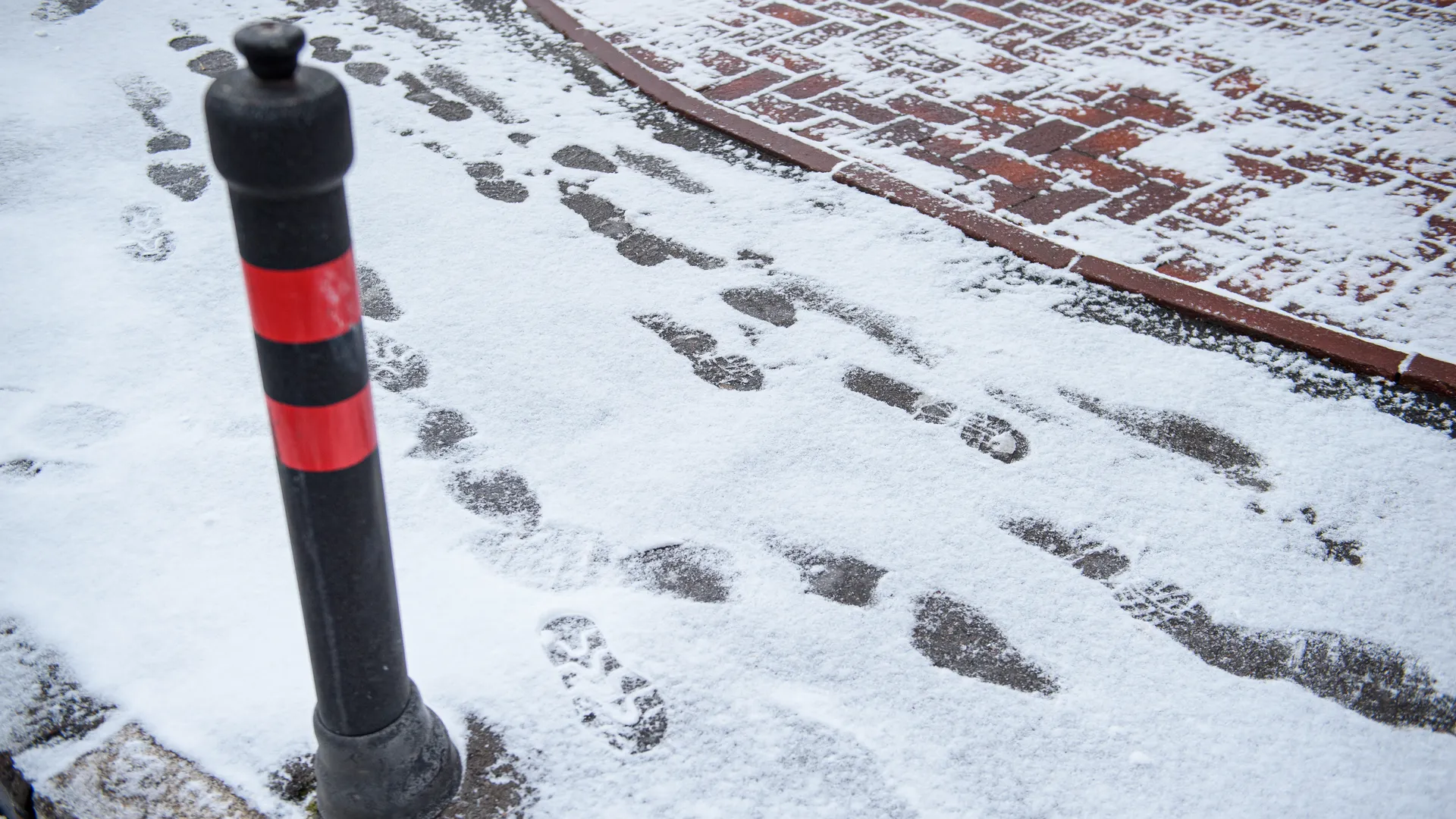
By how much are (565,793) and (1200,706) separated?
101 cm

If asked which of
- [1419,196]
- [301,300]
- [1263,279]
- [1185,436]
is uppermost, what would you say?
[301,300]

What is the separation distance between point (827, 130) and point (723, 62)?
69cm

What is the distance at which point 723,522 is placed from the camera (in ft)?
6.64

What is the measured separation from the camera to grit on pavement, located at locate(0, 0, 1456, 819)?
5.24 ft

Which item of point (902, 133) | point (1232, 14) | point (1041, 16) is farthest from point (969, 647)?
point (1232, 14)

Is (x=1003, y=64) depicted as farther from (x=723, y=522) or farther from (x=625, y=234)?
(x=723, y=522)

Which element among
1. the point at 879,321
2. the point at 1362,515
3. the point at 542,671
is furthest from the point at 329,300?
the point at 1362,515

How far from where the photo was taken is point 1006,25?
165 inches

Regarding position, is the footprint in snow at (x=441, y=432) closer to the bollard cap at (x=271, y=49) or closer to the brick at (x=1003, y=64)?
the bollard cap at (x=271, y=49)

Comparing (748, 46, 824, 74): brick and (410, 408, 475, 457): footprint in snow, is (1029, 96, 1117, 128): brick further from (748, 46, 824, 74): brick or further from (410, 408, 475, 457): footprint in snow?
(410, 408, 475, 457): footprint in snow

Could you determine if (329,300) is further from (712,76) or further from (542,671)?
(712,76)

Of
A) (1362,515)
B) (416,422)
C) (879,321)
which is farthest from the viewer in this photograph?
(879,321)

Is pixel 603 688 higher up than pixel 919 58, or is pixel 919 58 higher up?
pixel 919 58

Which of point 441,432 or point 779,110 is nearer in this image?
point 441,432
